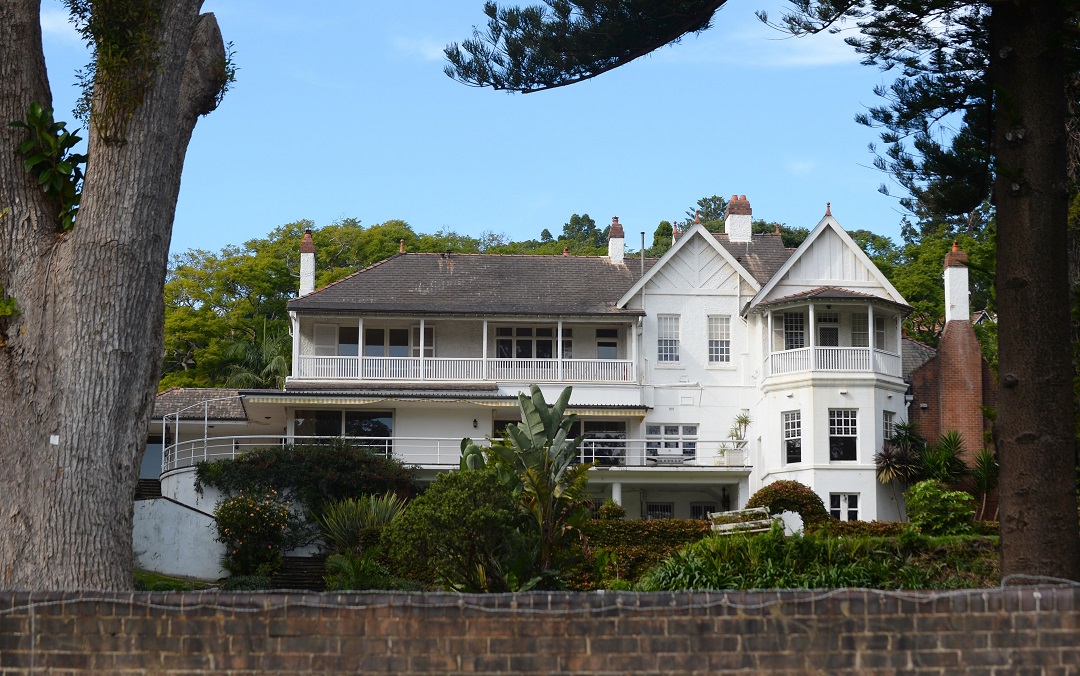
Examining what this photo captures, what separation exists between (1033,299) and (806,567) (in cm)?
806

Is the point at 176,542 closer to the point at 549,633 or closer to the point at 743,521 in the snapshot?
the point at 743,521

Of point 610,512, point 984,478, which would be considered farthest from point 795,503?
point 984,478

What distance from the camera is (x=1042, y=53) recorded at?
12539 millimetres

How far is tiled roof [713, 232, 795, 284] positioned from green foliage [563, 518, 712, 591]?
39.6 ft

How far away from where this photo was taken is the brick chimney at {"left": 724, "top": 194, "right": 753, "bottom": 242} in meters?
37.5

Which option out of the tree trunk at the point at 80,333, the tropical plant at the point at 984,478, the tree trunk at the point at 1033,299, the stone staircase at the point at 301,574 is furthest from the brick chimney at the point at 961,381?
the tree trunk at the point at 80,333

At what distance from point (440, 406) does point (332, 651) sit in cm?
2369

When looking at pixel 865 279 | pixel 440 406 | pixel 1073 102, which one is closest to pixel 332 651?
pixel 1073 102

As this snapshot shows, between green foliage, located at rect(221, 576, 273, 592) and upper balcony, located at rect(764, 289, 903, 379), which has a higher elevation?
upper balcony, located at rect(764, 289, 903, 379)

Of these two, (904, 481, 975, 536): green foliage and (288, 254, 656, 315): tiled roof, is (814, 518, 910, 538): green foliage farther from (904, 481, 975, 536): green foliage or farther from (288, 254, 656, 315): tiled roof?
(288, 254, 656, 315): tiled roof

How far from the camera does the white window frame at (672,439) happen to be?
33.3 meters

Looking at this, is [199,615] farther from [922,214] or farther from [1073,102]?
[1073,102]

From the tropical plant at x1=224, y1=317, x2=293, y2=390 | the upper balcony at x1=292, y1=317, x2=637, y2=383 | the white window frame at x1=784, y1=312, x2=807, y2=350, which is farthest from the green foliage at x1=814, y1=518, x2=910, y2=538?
the tropical plant at x1=224, y1=317, x2=293, y2=390

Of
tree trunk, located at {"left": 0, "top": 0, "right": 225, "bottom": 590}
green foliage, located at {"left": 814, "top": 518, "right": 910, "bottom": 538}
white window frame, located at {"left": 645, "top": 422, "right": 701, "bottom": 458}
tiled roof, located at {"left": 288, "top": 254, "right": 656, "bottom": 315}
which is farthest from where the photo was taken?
tiled roof, located at {"left": 288, "top": 254, "right": 656, "bottom": 315}
